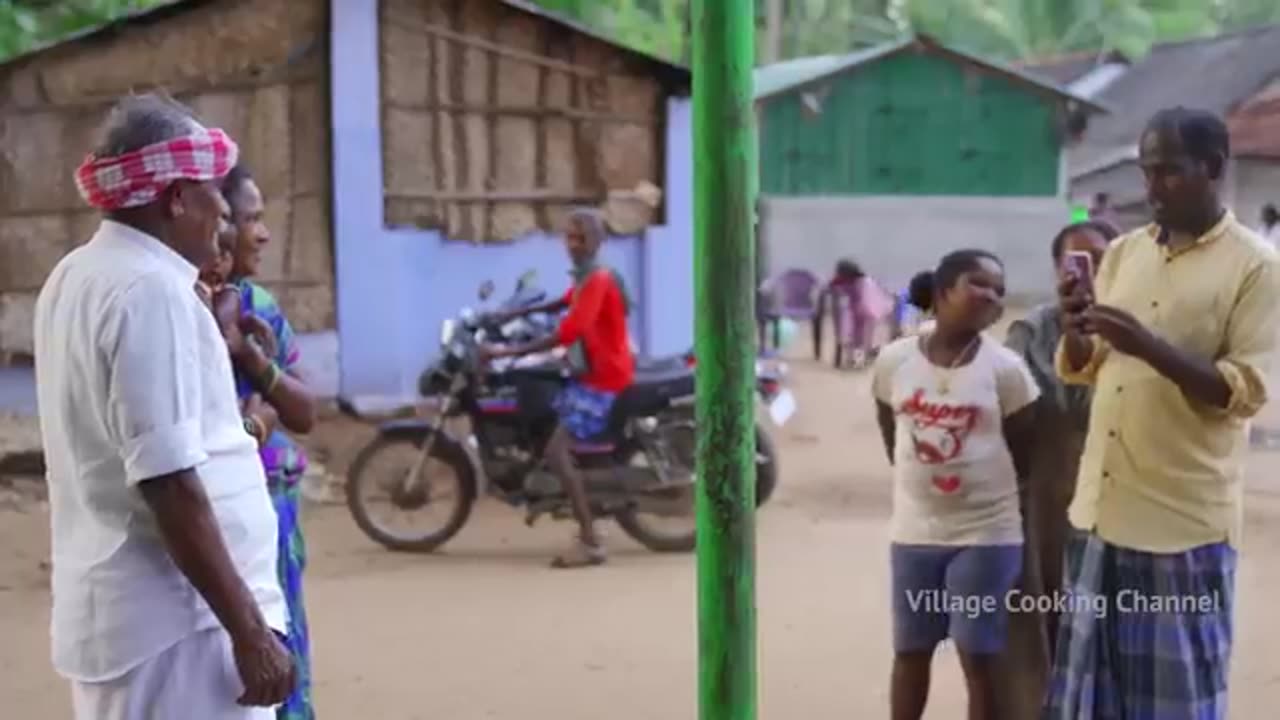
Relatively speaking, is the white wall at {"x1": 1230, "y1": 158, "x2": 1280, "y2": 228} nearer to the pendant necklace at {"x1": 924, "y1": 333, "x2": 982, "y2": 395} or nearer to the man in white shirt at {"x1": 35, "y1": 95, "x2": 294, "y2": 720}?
the pendant necklace at {"x1": 924, "y1": 333, "x2": 982, "y2": 395}

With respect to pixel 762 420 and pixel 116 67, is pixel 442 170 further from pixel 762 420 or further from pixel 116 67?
pixel 762 420

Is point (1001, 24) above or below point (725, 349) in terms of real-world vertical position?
above

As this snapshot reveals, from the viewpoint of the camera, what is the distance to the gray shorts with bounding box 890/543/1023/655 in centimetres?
380

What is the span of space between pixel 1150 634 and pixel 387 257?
301 inches

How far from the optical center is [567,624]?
605 cm

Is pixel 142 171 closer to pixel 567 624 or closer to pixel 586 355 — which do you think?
pixel 567 624

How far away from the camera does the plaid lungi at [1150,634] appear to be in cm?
320

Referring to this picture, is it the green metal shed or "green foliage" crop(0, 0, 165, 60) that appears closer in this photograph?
"green foliage" crop(0, 0, 165, 60)

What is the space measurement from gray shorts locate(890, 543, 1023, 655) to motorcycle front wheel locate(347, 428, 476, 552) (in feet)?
12.4

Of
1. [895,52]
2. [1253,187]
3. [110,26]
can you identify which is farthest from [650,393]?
[1253,187]

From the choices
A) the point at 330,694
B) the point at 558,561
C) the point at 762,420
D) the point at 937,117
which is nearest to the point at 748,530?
the point at 330,694

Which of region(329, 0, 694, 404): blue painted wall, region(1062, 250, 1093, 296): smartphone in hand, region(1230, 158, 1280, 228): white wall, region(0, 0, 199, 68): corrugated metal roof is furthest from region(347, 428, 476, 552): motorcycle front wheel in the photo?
region(1230, 158, 1280, 228): white wall

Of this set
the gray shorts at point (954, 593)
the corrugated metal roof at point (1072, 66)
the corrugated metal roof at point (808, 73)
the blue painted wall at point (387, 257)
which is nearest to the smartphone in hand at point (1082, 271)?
the gray shorts at point (954, 593)

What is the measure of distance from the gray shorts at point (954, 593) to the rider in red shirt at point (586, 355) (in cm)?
315
